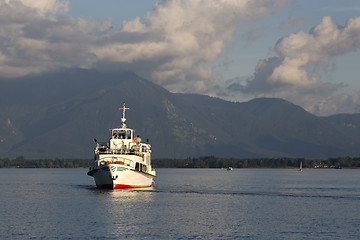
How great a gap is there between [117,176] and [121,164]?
278 cm

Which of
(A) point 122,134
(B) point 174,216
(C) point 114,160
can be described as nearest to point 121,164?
(C) point 114,160

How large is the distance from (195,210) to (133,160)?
127 ft

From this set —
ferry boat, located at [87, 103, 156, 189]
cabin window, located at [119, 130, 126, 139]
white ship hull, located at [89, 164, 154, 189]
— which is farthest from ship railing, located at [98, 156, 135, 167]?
cabin window, located at [119, 130, 126, 139]

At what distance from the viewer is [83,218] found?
88750 millimetres

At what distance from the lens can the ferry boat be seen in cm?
12925

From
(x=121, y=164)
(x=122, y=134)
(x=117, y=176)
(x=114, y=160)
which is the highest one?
(x=122, y=134)

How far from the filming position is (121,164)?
422ft

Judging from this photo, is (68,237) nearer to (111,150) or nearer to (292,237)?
(292,237)

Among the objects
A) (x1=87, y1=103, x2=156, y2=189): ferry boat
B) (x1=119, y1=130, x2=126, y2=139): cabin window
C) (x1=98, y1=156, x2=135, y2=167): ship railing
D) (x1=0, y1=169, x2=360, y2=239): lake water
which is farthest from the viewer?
(x1=119, y1=130, x2=126, y2=139): cabin window

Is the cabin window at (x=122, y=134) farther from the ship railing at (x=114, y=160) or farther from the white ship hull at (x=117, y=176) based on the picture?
the white ship hull at (x=117, y=176)

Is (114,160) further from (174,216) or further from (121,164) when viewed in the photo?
(174,216)

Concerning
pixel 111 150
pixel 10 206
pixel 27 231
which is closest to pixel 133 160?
pixel 111 150

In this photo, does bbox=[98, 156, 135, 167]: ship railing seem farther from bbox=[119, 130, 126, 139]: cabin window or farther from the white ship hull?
→ bbox=[119, 130, 126, 139]: cabin window

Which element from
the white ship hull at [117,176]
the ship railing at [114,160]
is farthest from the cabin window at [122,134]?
the white ship hull at [117,176]
